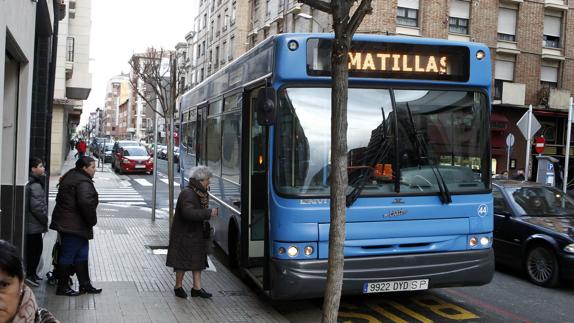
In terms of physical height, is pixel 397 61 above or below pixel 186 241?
above

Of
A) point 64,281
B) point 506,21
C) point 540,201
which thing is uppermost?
point 506,21

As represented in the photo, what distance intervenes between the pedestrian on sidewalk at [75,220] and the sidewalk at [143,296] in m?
0.24

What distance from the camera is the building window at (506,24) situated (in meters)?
32.1

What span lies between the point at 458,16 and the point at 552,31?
6.34 meters

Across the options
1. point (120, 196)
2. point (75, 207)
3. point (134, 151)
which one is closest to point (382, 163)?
point (75, 207)

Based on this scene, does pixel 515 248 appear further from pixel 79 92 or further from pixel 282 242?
pixel 79 92

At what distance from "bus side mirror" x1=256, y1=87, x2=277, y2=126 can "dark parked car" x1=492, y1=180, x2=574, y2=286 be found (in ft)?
15.9

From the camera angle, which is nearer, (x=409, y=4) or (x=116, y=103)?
(x=409, y=4)

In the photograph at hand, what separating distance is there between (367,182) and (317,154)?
2.06 ft

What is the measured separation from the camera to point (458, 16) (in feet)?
102

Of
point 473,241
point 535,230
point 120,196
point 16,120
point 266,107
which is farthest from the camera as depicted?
point 120,196

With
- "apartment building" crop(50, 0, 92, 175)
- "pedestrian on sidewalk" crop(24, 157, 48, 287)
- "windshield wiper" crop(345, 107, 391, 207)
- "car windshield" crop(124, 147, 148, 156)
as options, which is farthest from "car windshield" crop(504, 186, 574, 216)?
"car windshield" crop(124, 147, 148, 156)

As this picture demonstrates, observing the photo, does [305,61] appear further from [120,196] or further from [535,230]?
[120,196]

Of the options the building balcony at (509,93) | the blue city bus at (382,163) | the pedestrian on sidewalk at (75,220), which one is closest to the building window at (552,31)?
the building balcony at (509,93)
